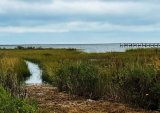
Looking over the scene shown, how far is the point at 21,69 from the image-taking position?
109 feet

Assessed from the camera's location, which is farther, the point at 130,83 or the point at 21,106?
the point at 130,83

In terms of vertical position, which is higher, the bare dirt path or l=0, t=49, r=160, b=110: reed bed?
l=0, t=49, r=160, b=110: reed bed

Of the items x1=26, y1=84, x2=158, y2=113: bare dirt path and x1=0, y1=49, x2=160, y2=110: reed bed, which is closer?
x1=26, y1=84, x2=158, y2=113: bare dirt path

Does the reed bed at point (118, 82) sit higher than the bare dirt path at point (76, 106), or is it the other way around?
the reed bed at point (118, 82)

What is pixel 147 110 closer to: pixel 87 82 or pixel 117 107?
pixel 117 107

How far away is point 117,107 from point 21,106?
5.61m

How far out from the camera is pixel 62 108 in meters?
13.3

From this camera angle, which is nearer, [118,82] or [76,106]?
[76,106]

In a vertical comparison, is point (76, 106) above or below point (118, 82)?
below

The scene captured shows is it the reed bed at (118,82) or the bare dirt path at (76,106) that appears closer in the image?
the bare dirt path at (76,106)

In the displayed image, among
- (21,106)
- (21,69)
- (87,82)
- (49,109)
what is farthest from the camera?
(21,69)

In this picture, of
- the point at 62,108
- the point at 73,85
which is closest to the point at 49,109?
the point at 62,108

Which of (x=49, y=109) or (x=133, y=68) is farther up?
(x=133, y=68)

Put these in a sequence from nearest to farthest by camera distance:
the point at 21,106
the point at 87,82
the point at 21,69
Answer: the point at 21,106
the point at 87,82
the point at 21,69
